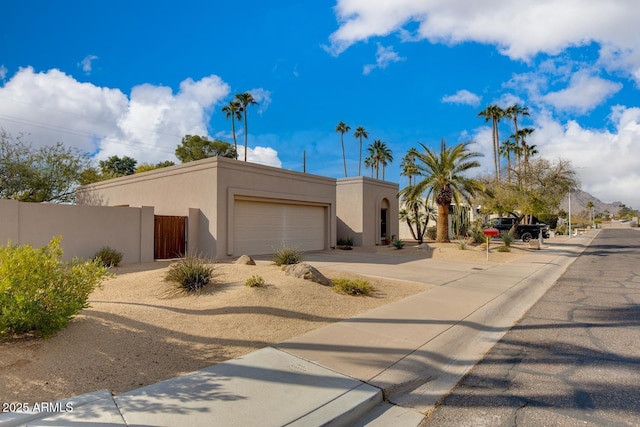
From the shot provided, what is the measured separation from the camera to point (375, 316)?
22.8 ft

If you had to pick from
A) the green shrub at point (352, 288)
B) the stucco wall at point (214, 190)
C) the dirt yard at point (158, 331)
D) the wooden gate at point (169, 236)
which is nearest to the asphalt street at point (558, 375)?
the dirt yard at point (158, 331)

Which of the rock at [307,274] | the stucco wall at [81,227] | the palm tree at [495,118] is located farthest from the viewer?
the palm tree at [495,118]

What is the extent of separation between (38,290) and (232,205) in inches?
429

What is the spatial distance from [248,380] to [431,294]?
6.13 metres

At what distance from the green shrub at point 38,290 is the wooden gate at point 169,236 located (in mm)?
10343

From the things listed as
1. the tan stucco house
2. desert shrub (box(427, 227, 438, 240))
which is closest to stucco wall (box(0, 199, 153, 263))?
the tan stucco house

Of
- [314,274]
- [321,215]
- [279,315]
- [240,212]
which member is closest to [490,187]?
[321,215]

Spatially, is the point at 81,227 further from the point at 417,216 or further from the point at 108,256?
the point at 417,216

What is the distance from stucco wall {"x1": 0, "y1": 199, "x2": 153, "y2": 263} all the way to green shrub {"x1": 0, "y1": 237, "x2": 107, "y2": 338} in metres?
9.12

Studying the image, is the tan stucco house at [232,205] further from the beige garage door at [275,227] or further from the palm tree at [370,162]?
the palm tree at [370,162]

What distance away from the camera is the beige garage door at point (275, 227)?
16.3 m

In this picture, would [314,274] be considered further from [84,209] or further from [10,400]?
[84,209]

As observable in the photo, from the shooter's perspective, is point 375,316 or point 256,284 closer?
point 375,316

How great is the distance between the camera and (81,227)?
13.3m
